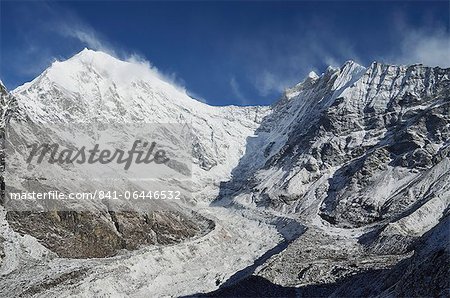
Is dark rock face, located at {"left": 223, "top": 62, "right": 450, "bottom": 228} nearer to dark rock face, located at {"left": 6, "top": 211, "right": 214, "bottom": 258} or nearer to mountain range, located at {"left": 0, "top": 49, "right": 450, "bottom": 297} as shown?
mountain range, located at {"left": 0, "top": 49, "right": 450, "bottom": 297}

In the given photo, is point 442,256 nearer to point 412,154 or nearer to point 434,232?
point 434,232

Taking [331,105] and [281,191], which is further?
[331,105]

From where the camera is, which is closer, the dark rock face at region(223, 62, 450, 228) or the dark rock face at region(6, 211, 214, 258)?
the dark rock face at region(6, 211, 214, 258)

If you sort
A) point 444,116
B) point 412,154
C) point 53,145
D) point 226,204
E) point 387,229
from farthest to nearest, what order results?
1. point 226,204
2. point 444,116
3. point 412,154
4. point 53,145
5. point 387,229

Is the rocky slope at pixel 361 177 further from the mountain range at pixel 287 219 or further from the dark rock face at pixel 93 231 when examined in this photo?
the dark rock face at pixel 93 231

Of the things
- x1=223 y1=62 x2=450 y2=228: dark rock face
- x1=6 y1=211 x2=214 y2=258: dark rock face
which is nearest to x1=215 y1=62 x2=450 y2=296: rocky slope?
x1=223 y1=62 x2=450 y2=228: dark rock face

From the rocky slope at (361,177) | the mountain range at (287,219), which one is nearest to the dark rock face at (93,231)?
the mountain range at (287,219)

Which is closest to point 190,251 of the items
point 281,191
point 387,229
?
point 387,229

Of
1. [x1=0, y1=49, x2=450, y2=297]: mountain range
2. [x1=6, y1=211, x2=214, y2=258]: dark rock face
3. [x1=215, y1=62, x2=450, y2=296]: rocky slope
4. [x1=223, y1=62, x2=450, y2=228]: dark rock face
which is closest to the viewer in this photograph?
[x1=0, y1=49, x2=450, y2=297]: mountain range

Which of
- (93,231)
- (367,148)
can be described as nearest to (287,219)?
(367,148)

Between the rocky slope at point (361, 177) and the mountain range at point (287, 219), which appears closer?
the mountain range at point (287, 219)

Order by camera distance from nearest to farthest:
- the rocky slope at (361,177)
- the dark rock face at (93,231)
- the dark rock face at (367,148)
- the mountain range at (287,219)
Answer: the mountain range at (287,219)
the rocky slope at (361,177)
the dark rock face at (93,231)
the dark rock face at (367,148)
